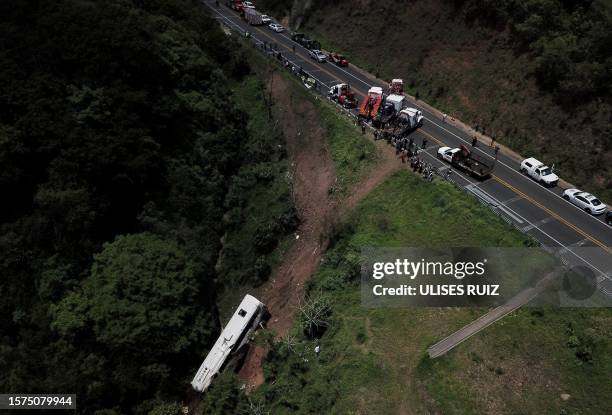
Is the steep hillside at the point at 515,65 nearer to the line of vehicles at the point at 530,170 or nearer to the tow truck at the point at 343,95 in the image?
the line of vehicles at the point at 530,170

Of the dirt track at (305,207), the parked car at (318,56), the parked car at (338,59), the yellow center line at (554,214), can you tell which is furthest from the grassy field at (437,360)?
the parked car at (318,56)

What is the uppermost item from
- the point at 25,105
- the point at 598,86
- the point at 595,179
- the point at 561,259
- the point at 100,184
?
the point at 598,86

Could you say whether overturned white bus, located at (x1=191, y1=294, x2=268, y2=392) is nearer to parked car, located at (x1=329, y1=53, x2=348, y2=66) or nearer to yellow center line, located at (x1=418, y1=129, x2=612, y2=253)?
yellow center line, located at (x1=418, y1=129, x2=612, y2=253)

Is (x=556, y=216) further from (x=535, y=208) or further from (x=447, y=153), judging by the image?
(x=447, y=153)

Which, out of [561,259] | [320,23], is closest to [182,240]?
[561,259]

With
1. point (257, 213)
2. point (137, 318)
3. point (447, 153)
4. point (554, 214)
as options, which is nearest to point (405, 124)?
point (447, 153)

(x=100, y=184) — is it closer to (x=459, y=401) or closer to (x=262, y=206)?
(x=262, y=206)

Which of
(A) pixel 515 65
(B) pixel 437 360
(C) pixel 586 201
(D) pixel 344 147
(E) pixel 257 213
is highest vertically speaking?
(A) pixel 515 65
